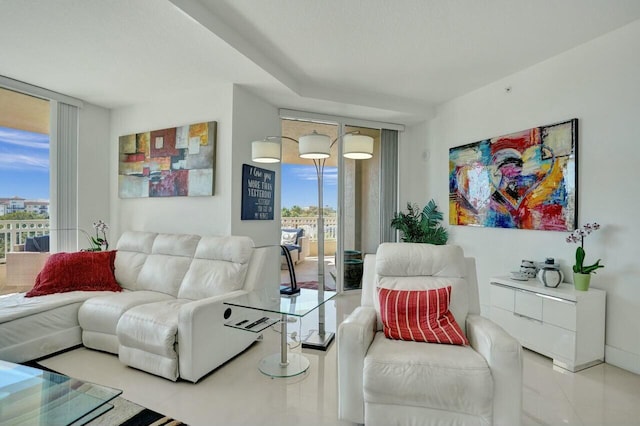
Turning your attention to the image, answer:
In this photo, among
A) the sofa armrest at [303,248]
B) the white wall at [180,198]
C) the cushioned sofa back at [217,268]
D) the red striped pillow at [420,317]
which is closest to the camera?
the red striped pillow at [420,317]

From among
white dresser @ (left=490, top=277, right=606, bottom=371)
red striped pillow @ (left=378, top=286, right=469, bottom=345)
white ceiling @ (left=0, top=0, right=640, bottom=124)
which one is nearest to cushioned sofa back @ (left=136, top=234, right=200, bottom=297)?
white ceiling @ (left=0, top=0, right=640, bottom=124)

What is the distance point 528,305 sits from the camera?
9.16 feet

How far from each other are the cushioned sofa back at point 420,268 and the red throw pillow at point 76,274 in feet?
8.45

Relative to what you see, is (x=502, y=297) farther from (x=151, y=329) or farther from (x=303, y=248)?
(x=303, y=248)

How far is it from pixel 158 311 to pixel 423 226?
3.32 m

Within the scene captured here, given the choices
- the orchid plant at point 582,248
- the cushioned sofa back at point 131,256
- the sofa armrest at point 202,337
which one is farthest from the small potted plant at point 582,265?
the cushioned sofa back at point 131,256

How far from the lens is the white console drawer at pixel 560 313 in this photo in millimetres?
2479

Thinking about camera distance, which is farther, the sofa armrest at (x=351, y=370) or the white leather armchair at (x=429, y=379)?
the sofa armrest at (x=351, y=370)

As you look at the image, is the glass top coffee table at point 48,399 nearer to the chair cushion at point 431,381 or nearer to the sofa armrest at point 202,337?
the sofa armrest at point 202,337

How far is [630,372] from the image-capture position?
2449mm

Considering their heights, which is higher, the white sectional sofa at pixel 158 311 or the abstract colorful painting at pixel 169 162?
the abstract colorful painting at pixel 169 162

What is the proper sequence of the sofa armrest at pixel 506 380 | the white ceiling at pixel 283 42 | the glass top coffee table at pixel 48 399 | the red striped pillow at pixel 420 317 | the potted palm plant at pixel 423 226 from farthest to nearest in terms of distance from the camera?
1. the potted palm plant at pixel 423 226
2. the white ceiling at pixel 283 42
3. the red striped pillow at pixel 420 317
4. the sofa armrest at pixel 506 380
5. the glass top coffee table at pixel 48 399

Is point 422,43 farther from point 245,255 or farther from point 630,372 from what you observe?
point 630,372

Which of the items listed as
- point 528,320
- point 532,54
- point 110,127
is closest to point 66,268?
point 110,127
